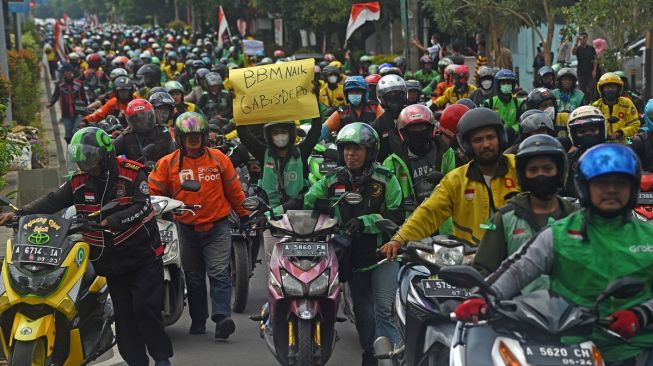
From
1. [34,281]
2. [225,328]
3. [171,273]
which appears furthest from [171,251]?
[34,281]

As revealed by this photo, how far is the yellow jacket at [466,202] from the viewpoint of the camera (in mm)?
7062

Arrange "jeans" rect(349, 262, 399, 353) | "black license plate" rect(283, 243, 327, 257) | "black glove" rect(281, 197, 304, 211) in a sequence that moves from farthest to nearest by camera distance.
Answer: "black glove" rect(281, 197, 304, 211), "jeans" rect(349, 262, 399, 353), "black license plate" rect(283, 243, 327, 257)

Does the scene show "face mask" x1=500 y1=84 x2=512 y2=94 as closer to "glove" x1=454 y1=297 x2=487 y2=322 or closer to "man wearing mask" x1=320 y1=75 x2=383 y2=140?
"man wearing mask" x1=320 y1=75 x2=383 y2=140

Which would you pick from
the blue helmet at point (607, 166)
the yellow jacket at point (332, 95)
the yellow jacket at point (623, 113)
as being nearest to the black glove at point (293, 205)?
the blue helmet at point (607, 166)

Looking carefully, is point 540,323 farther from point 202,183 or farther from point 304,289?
point 202,183

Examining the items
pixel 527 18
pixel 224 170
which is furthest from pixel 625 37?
pixel 224 170

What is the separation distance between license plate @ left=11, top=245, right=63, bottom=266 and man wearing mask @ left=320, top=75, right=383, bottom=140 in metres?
6.82

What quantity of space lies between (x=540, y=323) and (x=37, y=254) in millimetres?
3485

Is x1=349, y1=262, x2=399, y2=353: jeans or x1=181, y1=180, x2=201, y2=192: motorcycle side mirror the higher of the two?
x1=181, y1=180, x2=201, y2=192: motorcycle side mirror

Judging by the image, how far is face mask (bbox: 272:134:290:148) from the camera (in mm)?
10156

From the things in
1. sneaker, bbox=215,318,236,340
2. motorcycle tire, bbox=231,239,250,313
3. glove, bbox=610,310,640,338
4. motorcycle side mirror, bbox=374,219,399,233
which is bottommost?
sneaker, bbox=215,318,236,340

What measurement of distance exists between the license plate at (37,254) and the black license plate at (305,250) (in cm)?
133

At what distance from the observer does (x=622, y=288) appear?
5008 millimetres

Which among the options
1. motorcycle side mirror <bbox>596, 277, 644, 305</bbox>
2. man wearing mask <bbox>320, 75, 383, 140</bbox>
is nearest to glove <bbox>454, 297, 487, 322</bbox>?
motorcycle side mirror <bbox>596, 277, 644, 305</bbox>
